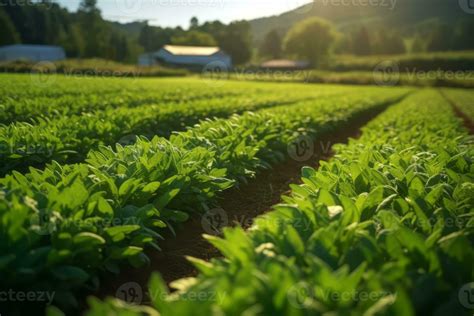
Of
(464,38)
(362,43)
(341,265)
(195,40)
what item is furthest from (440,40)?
(341,265)

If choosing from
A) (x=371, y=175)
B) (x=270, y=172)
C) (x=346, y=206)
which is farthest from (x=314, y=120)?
(x=346, y=206)

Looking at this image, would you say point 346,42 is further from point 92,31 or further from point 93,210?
point 93,210

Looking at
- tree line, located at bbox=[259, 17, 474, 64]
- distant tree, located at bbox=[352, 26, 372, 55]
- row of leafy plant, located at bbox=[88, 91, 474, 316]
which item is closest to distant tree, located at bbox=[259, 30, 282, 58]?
tree line, located at bbox=[259, 17, 474, 64]

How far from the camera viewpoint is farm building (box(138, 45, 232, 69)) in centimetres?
8138

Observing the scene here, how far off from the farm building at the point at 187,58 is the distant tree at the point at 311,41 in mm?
20118

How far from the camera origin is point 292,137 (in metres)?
8.05

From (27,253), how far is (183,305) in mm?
1497

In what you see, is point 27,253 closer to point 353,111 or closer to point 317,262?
point 317,262

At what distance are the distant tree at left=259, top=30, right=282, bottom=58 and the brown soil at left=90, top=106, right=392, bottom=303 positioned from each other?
108475mm

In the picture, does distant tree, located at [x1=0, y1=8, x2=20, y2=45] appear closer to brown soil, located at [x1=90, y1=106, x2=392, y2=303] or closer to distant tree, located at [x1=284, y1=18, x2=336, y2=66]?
distant tree, located at [x1=284, y1=18, x2=336, y2=66]

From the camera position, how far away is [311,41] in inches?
3701

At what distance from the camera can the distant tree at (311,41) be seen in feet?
308

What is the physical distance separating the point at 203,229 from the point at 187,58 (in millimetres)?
81601

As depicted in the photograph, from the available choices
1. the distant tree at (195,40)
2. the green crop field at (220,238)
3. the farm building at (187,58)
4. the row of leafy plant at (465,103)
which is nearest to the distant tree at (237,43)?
the distant tree at (195,40)
